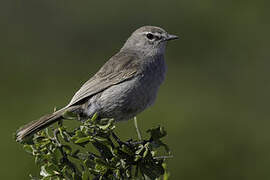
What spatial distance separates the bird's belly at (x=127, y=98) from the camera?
5.89 meters

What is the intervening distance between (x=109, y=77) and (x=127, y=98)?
1.19 ft

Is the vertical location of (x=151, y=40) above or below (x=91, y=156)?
above

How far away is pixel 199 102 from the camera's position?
9625 millimetres

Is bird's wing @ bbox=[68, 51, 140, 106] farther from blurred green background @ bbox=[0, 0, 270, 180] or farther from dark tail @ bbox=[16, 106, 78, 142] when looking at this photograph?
blurred green background @ bbox=[0, 0, 270, 180]

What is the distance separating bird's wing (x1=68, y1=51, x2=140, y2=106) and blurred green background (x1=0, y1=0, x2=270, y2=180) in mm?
2094

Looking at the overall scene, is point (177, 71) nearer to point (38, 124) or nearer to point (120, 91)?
point (120, 91)

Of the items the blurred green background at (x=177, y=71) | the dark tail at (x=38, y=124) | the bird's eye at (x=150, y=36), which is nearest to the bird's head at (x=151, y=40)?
the bird's eye at (x=150, y=36)

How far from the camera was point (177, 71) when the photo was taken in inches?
424

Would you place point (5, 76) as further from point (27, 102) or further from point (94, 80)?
point (94, 80)

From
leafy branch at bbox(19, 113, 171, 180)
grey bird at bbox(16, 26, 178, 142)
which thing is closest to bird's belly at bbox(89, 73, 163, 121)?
grey bird at bbox(16, 26, 178, 142)

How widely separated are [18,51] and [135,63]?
260 inches

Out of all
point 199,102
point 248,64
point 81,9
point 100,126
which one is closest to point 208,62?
point 248,64

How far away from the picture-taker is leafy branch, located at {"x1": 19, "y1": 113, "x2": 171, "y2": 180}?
4.29m

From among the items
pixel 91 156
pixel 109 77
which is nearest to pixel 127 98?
pixel 109 77
